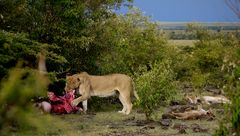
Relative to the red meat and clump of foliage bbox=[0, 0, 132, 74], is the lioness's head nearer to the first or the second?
the red meat

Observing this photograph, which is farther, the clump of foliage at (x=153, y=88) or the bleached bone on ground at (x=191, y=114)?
the bleached bone on ground at (x=191, y=114)

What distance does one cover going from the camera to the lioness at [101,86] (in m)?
19.4

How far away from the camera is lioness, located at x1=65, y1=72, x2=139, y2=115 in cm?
1941

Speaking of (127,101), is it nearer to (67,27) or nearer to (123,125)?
(67,27)

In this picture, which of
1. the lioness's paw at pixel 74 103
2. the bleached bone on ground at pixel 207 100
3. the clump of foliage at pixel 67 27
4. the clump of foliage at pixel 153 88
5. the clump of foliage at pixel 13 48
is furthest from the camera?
the bleached bone on ground at pixel 207 100

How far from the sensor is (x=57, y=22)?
20453 mm

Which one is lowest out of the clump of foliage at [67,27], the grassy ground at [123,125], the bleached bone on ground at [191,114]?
the grassy ground at [123,125]

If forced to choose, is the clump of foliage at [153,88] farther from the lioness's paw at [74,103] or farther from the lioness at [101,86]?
the lioness's paw at [74,103]

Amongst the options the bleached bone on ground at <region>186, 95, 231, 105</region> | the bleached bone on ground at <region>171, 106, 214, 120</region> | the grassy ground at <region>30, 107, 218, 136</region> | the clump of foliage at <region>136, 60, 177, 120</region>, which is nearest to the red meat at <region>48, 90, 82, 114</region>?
the grassy ground at <region>30, 107, 218, 136</region>

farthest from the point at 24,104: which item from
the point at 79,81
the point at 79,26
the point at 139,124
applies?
the point at 79,26

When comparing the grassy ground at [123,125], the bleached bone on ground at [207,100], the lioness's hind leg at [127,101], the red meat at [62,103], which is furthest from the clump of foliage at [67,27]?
the bleached bone on ground at [207,100]

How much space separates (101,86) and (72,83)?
0.95 metres

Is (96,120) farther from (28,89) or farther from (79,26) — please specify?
(28,89)

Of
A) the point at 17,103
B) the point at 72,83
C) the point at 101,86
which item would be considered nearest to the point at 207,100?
the point at 101,86
